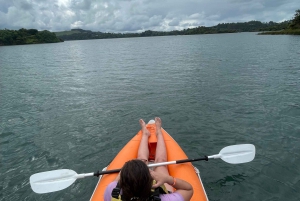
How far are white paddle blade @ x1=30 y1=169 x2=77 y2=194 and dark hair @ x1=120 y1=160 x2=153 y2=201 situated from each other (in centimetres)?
245

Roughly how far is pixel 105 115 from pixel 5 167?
13.1 ft

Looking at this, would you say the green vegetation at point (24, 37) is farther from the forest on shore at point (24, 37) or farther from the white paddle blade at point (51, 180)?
the white paddle blade at point (51, 180)

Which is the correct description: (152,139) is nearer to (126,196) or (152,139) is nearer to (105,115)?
(126,196)

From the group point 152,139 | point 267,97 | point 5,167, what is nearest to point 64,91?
point 5,167

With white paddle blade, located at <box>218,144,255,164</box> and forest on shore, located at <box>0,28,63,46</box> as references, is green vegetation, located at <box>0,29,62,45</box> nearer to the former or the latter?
forest on shore, located at <box>0,28,63,46</box>

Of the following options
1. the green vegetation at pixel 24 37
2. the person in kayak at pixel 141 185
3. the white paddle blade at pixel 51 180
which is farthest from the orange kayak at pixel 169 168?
the green vegetation at pixel 24 37

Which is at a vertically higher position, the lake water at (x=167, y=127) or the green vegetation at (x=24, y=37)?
the green vegetation at (x=24, y=37)

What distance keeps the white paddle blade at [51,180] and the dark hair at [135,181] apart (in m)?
2.45

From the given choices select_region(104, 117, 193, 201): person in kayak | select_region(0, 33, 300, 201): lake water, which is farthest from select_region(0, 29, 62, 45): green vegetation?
select_region(104, 117, 193, 201): person in kayak

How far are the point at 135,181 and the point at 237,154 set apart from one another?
3.56 metres

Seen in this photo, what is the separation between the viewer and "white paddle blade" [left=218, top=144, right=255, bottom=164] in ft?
16.9

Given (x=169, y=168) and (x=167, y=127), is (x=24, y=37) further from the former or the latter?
(x=169, y=168)

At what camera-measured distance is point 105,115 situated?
9.36 m

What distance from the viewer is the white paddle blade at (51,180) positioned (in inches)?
174
